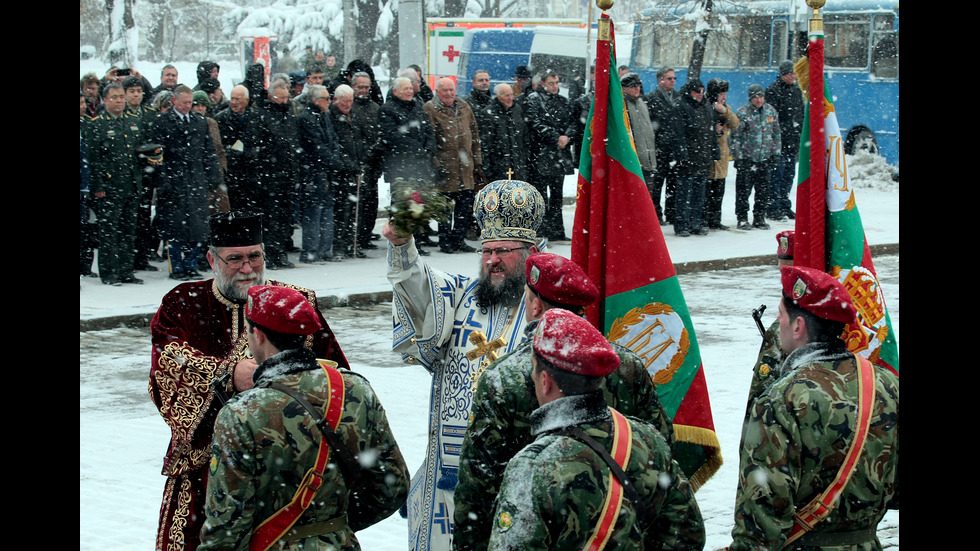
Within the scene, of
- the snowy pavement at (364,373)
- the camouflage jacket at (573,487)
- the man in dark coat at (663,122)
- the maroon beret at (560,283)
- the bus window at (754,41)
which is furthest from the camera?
the bus window at (754,41)

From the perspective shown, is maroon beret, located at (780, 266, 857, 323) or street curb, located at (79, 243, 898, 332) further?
street curb, located at (79, 243, 898, 332)

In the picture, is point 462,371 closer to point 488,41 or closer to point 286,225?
point 286,225

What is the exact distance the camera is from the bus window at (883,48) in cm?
2564

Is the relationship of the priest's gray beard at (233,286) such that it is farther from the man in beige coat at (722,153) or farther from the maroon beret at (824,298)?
the man in beige coat at (722,153)

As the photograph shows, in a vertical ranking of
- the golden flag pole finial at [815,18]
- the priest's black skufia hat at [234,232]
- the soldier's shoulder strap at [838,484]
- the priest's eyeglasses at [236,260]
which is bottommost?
the soldier's shoulder strap at [838,484]

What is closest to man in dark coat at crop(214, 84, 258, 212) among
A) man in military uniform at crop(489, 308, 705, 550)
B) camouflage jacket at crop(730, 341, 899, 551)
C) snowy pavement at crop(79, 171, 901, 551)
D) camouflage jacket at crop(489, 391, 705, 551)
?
snowy pavement at crop(79, 171, 901, 551)

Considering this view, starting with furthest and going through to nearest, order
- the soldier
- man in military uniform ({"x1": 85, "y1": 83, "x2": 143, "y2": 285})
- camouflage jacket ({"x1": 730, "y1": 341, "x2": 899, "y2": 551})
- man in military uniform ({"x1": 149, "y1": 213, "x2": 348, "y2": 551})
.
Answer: the soldier
man in military uniform ({"x1": 85, "y1": 83, "x2": 143, "y2": 285})
man in military uniform ({"x1": 149, "y1": 213, "x2": 348, "y2": 551})
camouflage jacket ({"x1": 730, "y1": 341, "x2": 899, "y2": 551})

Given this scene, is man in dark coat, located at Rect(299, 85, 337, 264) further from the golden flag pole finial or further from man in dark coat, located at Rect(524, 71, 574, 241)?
the golden flag pole finial

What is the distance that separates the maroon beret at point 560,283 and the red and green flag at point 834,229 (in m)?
1.28

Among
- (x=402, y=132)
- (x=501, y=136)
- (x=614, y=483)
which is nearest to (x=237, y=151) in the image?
(x=402, y=132)

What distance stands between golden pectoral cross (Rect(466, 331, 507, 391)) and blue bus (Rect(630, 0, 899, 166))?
21.1m

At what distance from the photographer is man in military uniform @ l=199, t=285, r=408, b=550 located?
11.5ft

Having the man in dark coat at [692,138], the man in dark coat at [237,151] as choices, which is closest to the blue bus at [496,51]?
the man in dark coat at [692,138]
